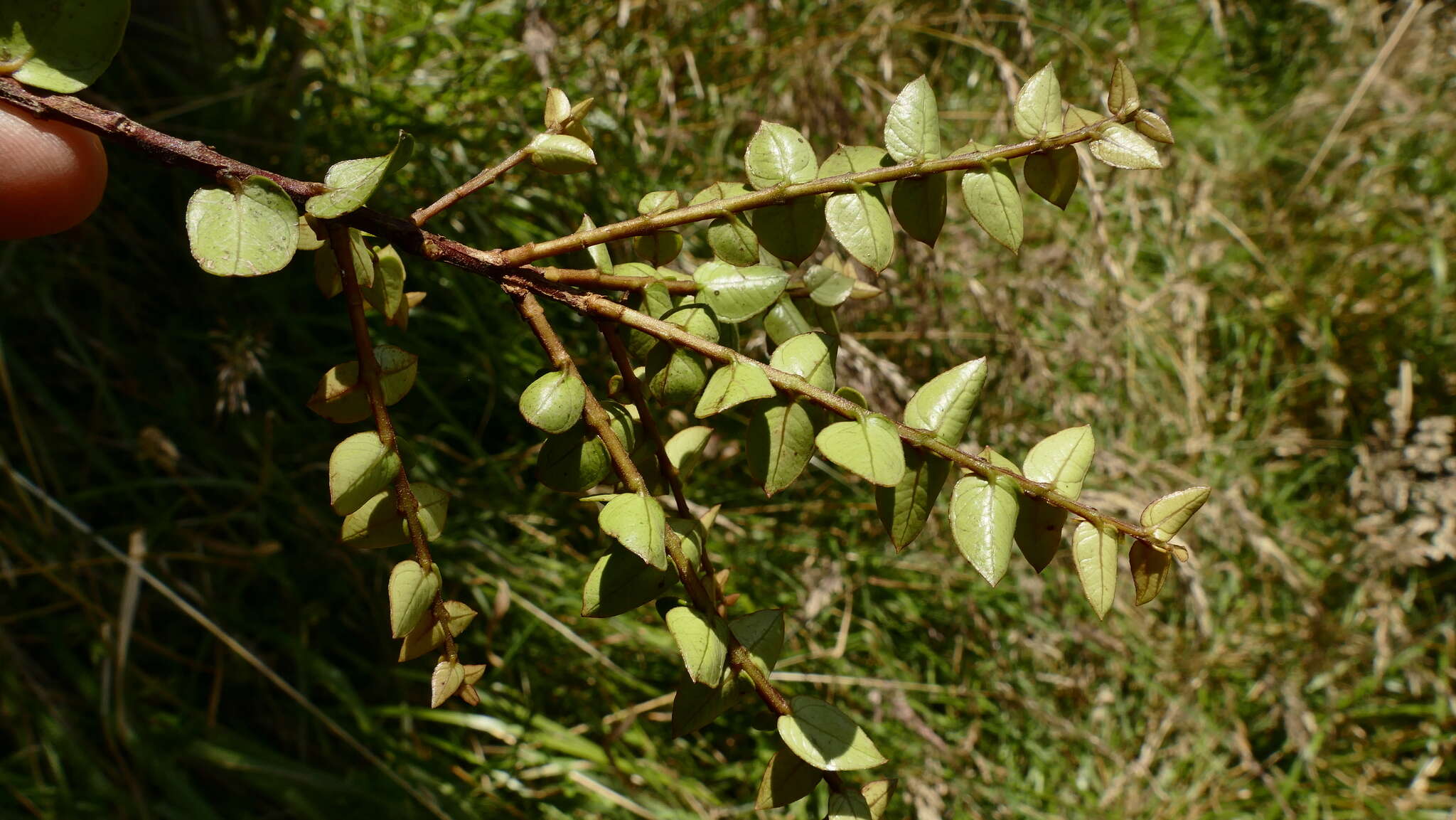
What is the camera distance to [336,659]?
1496 mm

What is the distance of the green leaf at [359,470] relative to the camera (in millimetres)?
501

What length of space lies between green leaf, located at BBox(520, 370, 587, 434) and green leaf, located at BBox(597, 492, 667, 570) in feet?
0.16

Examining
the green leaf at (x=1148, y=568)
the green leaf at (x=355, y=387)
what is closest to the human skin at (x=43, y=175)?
the green leaf at (x=355, y=387)

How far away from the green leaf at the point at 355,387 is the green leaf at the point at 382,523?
5 cm

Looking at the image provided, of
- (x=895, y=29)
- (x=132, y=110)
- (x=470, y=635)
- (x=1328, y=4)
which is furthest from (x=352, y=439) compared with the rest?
(x=1328, y=4)

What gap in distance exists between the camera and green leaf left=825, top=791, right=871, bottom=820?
0.50m

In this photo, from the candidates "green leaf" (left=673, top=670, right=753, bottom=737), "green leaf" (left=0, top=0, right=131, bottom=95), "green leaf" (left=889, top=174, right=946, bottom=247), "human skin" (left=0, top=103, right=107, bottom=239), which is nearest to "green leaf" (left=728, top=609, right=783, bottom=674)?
"green leaf" (left=673, top=670, right=753, bottom=737)

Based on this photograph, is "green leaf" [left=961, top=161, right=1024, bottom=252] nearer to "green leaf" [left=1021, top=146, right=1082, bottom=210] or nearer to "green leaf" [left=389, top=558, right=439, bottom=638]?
"green leaf" [left=1021, top=146, right=1082, bottom=210]

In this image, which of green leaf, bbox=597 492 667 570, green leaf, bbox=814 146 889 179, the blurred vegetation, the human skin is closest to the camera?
green leaf, bbox=597 492 667 570

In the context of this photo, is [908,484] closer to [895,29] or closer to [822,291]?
[822,291]

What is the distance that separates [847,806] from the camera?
506mm

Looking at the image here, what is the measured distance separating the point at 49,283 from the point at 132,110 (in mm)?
299

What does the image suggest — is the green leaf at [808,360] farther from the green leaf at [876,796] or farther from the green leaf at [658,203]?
the green leaf at [876,796]

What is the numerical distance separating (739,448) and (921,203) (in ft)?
3.57
